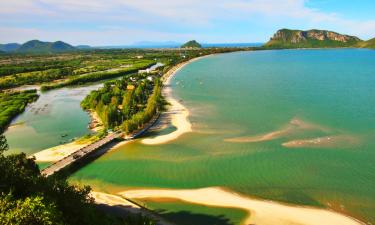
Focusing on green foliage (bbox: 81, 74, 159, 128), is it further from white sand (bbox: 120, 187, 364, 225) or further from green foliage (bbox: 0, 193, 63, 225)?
green foliage (bbox: 0, 193, 63, 225)

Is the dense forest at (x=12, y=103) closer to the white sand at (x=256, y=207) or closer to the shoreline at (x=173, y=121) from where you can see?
the shoreline at (x=173, y=121)

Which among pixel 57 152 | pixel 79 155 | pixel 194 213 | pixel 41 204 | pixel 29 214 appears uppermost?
pixel 41 204

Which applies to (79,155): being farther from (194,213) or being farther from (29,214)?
(29,214)

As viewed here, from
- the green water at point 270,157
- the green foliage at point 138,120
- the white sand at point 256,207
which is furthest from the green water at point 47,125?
the white sand at point 256,207

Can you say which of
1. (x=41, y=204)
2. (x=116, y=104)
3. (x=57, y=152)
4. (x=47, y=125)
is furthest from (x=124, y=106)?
(x=41, y=204)

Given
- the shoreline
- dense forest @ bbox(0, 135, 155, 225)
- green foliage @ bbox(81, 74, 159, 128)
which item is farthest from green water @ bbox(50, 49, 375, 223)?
dense forest @ bbox(0, 135, 155, 225)

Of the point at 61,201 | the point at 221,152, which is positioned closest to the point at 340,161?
the point at 221,152

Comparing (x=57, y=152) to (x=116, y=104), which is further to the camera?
(x=116, y=104)

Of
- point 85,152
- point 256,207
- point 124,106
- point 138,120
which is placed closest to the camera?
point 256,207
